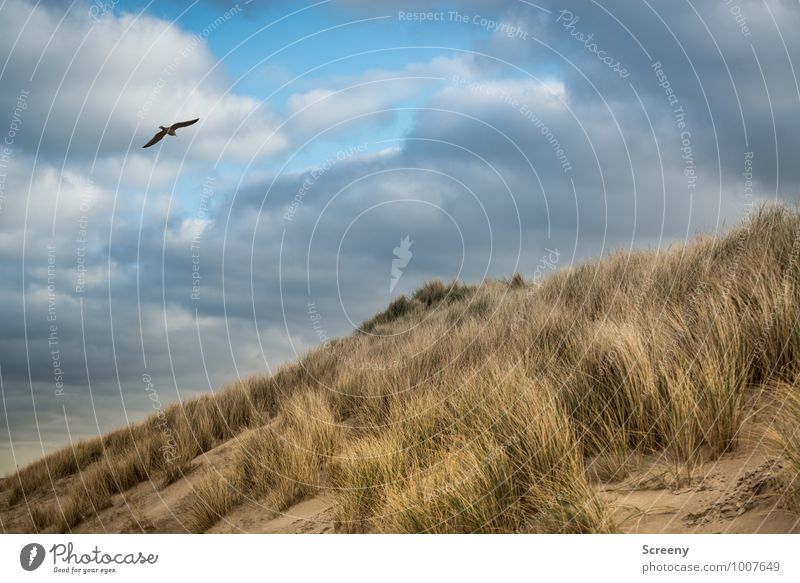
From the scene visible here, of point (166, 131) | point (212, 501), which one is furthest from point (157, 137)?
point (212, 501)

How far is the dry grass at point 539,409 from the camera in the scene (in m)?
4.71

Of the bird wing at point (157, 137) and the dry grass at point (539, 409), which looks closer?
the dry grass at point (539, 409)

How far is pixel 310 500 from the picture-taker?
23.5 ft

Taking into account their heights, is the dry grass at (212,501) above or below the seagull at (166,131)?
below

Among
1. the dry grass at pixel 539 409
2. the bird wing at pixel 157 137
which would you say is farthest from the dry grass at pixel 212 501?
the bird wing at pixel 157 137

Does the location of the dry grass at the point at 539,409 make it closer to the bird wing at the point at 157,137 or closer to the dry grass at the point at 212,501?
the dry grass at the point at 212,501

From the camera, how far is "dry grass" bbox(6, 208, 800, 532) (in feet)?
15.5

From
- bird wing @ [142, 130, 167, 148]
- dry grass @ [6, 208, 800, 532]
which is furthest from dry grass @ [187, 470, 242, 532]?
bird wing @ [142, 130, 167, 148]

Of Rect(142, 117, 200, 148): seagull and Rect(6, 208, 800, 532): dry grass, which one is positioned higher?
Rect(142, 117, 200, 148): seagull

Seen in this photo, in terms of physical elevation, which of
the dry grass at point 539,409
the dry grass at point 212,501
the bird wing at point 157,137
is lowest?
the dry grass at point 212,501

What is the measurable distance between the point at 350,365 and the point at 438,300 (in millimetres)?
8640

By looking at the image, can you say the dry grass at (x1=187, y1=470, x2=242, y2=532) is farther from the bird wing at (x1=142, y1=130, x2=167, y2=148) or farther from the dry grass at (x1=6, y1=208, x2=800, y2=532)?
the bird wing at (x1=142, y1=130, x2=167, y2=148)
